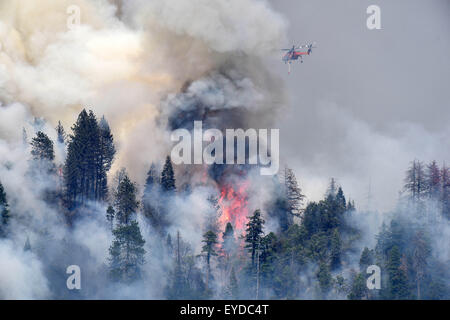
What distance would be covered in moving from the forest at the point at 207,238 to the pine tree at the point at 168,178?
20 cm

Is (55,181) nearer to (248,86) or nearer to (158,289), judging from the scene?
(158,289)

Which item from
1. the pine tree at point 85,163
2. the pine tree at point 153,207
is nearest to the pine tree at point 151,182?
the pine tree at point 153,207

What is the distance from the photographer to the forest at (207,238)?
139 m

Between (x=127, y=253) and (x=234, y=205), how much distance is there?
33.3m

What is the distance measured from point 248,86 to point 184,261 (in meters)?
49.4

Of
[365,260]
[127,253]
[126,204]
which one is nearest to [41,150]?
[126,204]

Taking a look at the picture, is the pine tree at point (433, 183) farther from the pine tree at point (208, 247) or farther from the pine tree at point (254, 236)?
the pine tree at point (208, 247)

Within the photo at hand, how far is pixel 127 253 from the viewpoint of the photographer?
138 m

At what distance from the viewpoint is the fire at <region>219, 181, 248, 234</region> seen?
163 m

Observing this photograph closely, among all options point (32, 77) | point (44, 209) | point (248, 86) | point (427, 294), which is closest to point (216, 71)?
point (248, 86)

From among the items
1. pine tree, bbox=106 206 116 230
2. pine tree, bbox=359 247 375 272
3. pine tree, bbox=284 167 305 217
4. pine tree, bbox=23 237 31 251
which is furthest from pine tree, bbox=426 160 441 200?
pine tree, bbox=23 237 31 251

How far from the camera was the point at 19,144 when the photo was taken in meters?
165

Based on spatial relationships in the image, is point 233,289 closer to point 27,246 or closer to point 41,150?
point 27,246
